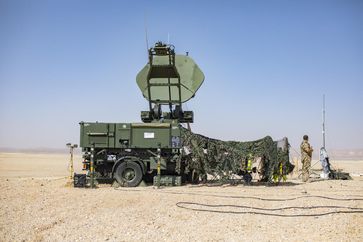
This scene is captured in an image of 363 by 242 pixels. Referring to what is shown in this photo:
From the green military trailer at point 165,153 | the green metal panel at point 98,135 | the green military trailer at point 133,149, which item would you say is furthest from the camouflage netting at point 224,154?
the green metal panel at point 98,135

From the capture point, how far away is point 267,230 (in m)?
8.34

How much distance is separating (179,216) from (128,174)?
6124mm

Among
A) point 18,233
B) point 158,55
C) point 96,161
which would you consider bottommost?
point 18,233

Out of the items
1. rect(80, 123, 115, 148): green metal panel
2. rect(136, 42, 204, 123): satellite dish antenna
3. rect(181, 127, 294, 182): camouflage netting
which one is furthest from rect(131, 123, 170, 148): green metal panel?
rect(136, 42, 204, 123): satellite dish antenna

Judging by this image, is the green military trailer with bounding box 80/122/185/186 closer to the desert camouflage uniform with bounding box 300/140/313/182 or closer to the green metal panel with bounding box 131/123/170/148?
the green metal panel with bounding box 131/123/170/148

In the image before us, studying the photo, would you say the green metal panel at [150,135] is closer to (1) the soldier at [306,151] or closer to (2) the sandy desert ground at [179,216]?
(2) the sandy desert ground at [179,216]

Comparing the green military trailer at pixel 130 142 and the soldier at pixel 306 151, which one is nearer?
the green military trailer at pixel 130 142

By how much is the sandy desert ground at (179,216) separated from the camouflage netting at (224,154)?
7.27ft

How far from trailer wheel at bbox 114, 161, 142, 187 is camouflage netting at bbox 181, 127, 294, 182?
1.71 meters

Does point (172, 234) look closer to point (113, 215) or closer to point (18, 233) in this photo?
point (113, 215)

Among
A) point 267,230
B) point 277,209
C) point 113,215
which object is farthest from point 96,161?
point 267,230

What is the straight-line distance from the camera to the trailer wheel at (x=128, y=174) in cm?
1528

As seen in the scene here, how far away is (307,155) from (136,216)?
981cm

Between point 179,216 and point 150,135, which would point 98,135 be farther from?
point 179,216
